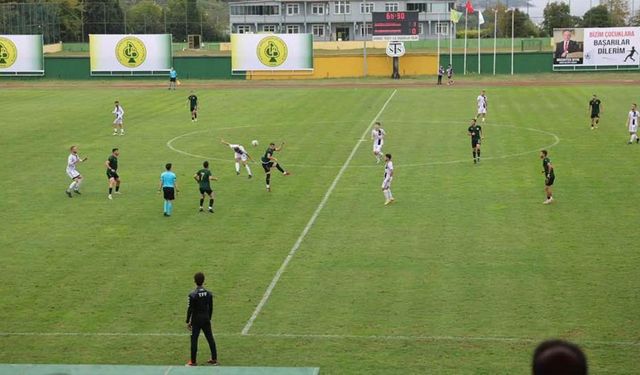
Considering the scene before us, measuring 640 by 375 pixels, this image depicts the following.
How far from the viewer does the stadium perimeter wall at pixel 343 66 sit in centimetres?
8400

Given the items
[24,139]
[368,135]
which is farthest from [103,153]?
[368,135]

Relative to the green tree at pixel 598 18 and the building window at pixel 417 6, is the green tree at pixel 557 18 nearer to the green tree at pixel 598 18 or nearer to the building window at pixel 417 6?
the green tree at pixel 598 18

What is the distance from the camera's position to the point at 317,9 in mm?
135375

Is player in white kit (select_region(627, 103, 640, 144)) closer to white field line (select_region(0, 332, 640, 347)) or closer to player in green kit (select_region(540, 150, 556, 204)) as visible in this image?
player in green kit (select_region(540, 150, 556, 204))

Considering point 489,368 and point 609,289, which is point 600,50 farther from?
point 489,368

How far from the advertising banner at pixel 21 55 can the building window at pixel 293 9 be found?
Result: 54552 millimetres

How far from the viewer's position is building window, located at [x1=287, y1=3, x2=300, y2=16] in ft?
445

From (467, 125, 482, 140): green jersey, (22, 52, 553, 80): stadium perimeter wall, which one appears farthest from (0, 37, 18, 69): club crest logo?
(467, 125, 482, 140): green jersey

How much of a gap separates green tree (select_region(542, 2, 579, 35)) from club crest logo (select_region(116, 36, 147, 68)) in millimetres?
52858

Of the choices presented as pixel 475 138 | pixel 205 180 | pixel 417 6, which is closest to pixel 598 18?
pixel 417 6

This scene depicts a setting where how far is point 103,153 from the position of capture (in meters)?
42.2

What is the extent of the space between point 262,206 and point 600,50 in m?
59.3

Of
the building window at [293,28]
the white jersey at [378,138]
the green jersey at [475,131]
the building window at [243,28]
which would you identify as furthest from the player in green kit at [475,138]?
the building window at [243,28]

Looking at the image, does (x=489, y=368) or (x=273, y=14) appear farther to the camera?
(x=273, y=14)
